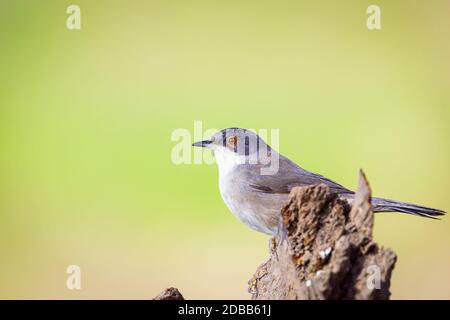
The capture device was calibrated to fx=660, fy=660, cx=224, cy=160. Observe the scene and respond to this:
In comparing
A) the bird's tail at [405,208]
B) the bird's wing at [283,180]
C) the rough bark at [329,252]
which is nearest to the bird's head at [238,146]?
the bird's wing at [283,180]

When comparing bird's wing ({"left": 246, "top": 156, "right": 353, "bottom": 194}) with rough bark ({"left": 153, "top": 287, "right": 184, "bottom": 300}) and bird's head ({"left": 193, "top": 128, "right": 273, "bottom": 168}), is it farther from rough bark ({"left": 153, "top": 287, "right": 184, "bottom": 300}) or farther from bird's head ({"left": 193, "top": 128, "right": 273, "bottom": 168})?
rough bark ({"left": 153, "top": 287, "right": 184, "bottom": 300})

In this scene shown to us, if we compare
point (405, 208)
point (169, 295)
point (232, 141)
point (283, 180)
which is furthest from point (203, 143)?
point (169, 295)

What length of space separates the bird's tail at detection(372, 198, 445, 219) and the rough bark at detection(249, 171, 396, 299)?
4.85 feet

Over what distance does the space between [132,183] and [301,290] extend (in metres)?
9.54

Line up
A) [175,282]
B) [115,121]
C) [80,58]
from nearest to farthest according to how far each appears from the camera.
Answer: [175,282] → [115,121] → [80,58]

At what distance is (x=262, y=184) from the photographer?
699cm

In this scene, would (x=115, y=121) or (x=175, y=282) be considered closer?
(x=175, y=282)

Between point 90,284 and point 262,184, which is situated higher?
point 262,184

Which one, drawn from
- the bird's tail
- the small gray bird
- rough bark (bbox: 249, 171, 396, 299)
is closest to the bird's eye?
the small gray bird

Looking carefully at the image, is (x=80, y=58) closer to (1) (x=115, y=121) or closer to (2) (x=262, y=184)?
(1) (x=115, y=121)

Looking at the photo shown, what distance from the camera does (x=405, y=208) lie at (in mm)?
5879

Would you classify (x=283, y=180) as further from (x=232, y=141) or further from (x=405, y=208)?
(x=405, y=208)

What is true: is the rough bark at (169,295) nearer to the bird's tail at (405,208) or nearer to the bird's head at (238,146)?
the bird's tail at (405,208)

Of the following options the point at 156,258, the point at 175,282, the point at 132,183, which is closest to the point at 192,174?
the point at 132,183
